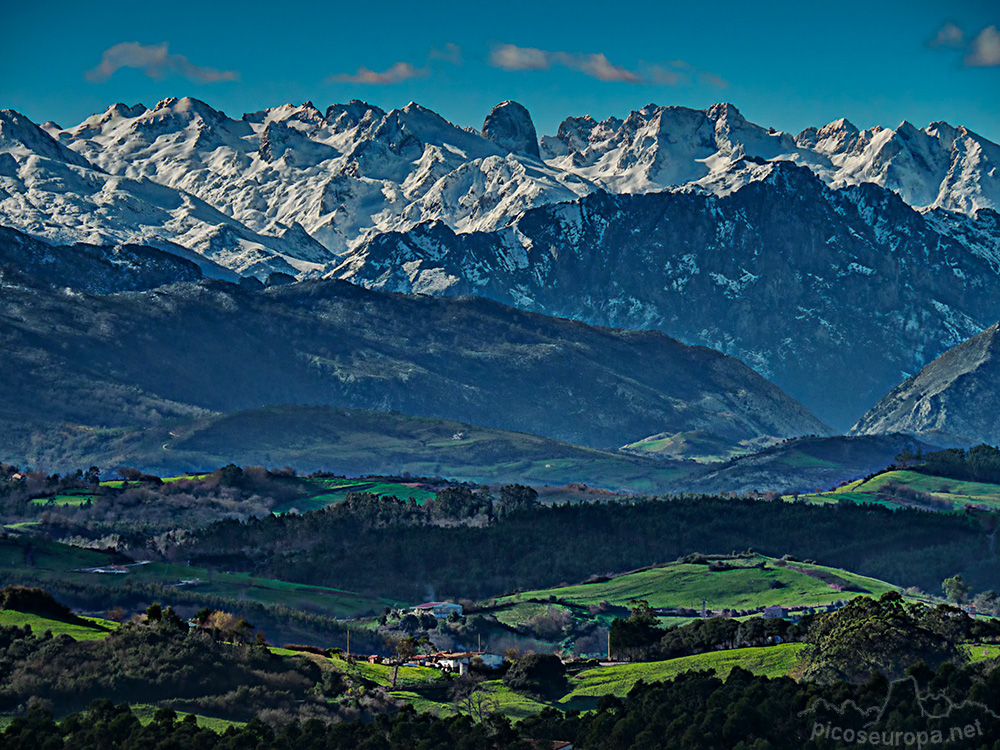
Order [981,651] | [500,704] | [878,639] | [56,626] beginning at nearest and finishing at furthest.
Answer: [878,639] → [981,651] → [500,704] → [56,626]

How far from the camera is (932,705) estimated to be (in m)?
143

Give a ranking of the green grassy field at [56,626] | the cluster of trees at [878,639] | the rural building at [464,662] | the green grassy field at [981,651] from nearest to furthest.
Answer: the cluster of trees at [878,639], the green grassy field at [981,651], the green grassy field at [56,626], the rural building at [464,662]

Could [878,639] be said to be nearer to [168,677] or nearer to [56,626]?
[168,677]

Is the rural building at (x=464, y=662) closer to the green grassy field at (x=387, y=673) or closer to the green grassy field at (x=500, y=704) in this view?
the green grassy field at (x=387, y=673)

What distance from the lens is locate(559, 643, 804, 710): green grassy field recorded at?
578ft

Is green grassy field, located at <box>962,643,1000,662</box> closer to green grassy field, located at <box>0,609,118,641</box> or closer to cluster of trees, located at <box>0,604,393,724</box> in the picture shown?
cluster of trees, located at <box>0,604,393,724</box>

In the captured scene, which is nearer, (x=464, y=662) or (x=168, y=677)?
(x=168, y=677)

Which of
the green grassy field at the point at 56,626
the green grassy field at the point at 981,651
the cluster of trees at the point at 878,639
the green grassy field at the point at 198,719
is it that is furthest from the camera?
the green grassy field at the point at 56,626

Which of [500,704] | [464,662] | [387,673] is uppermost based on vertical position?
[464,662]

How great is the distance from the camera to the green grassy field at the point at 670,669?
6934 inches

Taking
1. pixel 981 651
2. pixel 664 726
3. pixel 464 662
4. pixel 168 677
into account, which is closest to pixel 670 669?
pixel 464 662

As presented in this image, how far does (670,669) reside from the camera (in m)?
186

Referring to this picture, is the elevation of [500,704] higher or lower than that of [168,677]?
lower

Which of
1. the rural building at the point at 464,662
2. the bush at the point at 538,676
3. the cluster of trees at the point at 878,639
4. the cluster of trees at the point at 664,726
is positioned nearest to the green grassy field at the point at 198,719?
the cluster of trees at the point at 664,726
